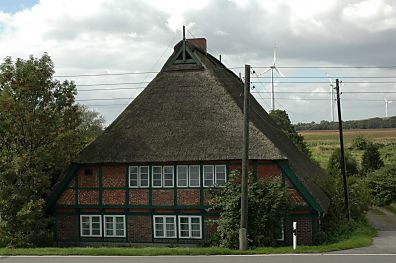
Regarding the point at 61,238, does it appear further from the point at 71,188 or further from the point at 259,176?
the point at 259,176

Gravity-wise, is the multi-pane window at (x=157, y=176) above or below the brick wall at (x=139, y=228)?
above

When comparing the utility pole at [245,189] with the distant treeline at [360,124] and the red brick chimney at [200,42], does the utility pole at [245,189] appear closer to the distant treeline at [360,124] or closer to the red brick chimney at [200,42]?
the red brick chimney at [200,42]

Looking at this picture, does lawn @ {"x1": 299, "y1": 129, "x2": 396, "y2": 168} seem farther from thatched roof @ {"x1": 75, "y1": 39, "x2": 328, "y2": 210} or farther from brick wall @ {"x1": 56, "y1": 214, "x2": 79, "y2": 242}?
brick wall @ {"x1": 56, "y1": 214, "x2": 79, "y2": 242}

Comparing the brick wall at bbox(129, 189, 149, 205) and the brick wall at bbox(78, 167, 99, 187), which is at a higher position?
the brick wall at bbox(78, 167, 99, 187)

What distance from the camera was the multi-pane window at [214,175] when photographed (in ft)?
84.8

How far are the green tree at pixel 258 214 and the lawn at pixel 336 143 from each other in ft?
127

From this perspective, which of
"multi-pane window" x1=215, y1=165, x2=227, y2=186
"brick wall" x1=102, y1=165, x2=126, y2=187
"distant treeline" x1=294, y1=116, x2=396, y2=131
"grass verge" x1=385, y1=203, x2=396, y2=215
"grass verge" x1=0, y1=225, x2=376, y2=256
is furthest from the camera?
"distant treeline" x1=294, y1=116, x2=396, y2=131

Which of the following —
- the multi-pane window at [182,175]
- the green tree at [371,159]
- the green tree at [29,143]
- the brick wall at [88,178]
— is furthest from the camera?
the green tree at [371,159]

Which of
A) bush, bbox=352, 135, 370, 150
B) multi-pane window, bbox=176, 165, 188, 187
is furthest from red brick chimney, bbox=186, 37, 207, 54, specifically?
bush, bbox=352, 135, 370, 150

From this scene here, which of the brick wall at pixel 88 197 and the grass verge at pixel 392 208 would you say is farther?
the grass verge at pixel 392 208

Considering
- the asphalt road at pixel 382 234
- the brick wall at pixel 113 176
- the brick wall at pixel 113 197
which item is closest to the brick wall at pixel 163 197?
the brick wall at pixel 113 197

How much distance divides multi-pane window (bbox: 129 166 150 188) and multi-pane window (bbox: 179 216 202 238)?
2.51m

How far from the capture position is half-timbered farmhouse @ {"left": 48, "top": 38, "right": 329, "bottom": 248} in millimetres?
25125

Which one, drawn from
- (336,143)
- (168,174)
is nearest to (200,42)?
(168,174)
